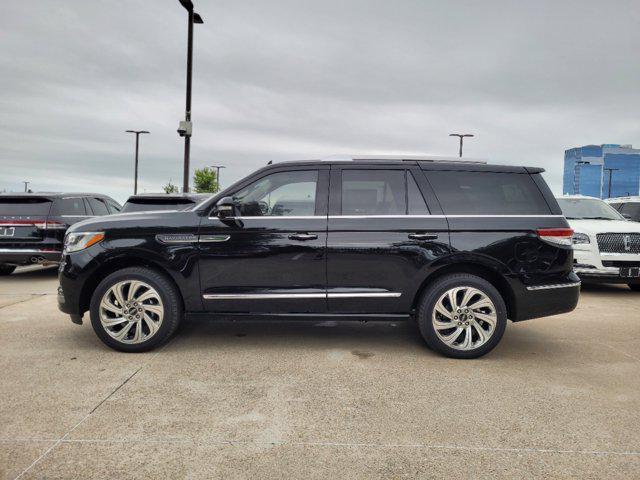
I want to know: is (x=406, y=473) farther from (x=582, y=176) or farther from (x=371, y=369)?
(x=582, y=176)

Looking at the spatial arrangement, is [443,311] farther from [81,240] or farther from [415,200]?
[81,240]

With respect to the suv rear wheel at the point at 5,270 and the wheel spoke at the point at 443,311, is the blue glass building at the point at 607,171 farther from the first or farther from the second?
the wheel spoke at the point at 443,311

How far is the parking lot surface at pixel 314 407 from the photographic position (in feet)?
8.84

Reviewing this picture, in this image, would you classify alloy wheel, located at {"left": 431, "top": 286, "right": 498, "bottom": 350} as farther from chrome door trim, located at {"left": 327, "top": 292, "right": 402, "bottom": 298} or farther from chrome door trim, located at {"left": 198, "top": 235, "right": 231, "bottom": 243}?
chrome door trim, located at {"left": 198, "top": 235, "right": 231, "bottom": 243}

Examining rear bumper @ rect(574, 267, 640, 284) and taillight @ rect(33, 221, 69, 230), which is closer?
rear bumper @ rect(574, 267, 640, 284)

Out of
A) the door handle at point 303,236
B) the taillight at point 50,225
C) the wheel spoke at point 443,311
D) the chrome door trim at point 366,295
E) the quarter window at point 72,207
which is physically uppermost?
the quarter window at point 72,207

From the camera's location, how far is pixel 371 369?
431 cm

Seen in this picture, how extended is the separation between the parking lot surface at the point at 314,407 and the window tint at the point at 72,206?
14.7ft

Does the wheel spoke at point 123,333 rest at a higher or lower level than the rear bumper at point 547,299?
lower

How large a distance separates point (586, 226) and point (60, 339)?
8.01 metres

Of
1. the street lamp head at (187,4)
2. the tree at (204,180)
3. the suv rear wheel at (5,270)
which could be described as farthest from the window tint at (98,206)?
the tree at (204,180)

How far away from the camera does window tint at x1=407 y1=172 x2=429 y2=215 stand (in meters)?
4.70

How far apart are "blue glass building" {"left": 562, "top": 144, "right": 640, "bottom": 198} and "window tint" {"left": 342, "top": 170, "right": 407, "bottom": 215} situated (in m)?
119

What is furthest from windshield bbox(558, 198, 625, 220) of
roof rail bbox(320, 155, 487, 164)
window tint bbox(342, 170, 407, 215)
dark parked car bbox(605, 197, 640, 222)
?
window tint bbox(342, 170, 407, 215)
